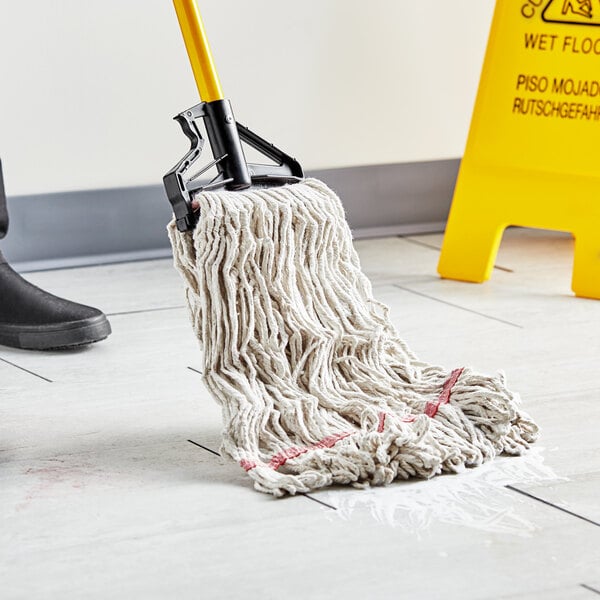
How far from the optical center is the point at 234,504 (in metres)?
1.03

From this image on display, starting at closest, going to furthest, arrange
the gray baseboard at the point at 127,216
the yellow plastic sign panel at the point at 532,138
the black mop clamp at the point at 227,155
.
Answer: the black mop clamp at the point at 227,155 < the yellow plastic sign panel at the point at 532,138 < the gray baseboard at the point at 127,216

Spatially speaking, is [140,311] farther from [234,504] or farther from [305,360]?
[234,504]

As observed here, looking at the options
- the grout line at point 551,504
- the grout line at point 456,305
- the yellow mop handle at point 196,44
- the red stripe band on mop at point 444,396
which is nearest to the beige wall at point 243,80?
the grout line at point 456,305

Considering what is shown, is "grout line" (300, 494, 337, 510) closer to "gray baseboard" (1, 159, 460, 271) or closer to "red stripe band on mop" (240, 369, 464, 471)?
"red stripe band on mop" (240, 369, 464, 471)

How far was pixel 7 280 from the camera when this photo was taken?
1.61 meters

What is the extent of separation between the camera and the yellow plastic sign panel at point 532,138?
190cm

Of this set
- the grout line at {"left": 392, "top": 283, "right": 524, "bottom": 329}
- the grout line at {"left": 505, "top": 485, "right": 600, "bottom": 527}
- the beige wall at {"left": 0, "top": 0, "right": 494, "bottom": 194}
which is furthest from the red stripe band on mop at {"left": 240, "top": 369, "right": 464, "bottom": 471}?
the beige wall at {"left": 0, "top": 0, "right": 494, "bottom": 194}

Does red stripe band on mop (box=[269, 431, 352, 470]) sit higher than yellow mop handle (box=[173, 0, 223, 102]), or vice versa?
yellow mop handle (box=[173, 0, 223, 102])

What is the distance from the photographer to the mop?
3.53 feet

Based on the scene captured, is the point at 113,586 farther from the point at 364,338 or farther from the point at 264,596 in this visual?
the point at 364,338

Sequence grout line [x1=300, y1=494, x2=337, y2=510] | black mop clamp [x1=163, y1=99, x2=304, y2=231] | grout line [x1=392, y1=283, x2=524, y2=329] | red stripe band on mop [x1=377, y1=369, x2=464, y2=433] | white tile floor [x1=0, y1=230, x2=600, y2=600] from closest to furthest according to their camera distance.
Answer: white tile floor [x1=0, y1=230, x2=600, y2=600]
grout line [x1=300, y1=494, x2=337, y2=510]
red stripe band on mop [x1=377, y1=369, x2=464, y2=433]
black mop clamp [x1=163, y1=99, x2=304, y2=231]
grout line [x1=392, y1=283, x2=524, y2=329]

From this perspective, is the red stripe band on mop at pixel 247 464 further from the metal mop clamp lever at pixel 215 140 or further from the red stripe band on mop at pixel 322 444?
the metal mop clamp lever at pixel 215 140

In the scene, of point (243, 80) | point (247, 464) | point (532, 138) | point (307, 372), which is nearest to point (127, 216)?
point (243, 80)

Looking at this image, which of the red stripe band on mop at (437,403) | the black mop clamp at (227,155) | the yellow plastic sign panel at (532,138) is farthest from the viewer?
the yellow plastic sign panel at (532,138)
